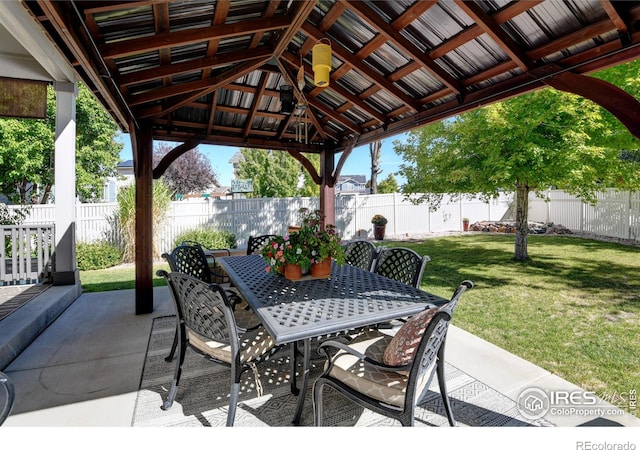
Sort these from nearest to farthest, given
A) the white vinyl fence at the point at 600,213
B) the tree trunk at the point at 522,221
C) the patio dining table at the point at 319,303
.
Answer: the patio dining table at the point at 319,303 → the tree trunk at the point at 522,221 → the white vinyl fence at the point at 600,213

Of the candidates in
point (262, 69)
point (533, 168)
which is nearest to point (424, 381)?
point (262, 69)

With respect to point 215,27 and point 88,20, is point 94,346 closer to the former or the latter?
point 88,20

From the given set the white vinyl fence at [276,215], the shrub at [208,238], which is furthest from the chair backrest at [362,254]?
the white vinyl fence at [276,215]

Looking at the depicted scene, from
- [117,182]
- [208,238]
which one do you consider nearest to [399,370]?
[208,238]

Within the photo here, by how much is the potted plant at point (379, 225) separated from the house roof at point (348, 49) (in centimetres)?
661

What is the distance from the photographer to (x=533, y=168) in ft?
18.9

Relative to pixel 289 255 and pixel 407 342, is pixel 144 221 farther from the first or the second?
pixel 407 342

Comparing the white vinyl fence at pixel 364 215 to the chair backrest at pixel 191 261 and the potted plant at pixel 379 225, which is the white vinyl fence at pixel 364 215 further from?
the chair backrest at pixel 191 261

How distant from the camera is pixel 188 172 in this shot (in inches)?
757

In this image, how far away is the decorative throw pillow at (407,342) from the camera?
1670mm

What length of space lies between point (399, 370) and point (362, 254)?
233cm

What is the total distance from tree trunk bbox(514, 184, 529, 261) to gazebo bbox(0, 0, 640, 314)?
431 cm

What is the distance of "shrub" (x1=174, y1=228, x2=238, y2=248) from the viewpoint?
8344 millimetres

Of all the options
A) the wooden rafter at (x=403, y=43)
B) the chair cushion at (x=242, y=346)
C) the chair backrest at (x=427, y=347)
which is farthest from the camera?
the wooden rafter at (x=403, y=43)
